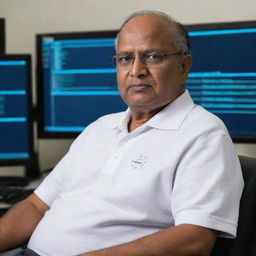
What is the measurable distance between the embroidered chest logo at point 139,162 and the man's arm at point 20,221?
0.42 m

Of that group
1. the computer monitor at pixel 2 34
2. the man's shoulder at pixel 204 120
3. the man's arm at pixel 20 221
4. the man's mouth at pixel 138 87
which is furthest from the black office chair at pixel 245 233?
the computer monitor at pixel 2 34

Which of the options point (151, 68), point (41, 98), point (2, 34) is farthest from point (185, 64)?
point (2, 34)

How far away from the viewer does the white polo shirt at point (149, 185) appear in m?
0.98

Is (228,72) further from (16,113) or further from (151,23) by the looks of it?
(16,113)

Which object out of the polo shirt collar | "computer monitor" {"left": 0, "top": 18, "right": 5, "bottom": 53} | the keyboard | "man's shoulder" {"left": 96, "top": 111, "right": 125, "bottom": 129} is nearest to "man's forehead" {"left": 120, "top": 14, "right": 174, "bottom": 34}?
the polo shirt collar

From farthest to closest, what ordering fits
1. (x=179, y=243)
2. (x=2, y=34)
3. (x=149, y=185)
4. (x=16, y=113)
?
(x=2, y=34), (x=16, y=113), (x=149, y=185), (x=179, y=243)

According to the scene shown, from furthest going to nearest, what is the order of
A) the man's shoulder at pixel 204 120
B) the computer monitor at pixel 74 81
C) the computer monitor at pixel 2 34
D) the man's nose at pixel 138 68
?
1. the computer monitor at pixel 2 34
2. the computer monitor at pixel 74 81
3. the man's nose at pixel 138 68
4. the man's shoulder at pixel 204 120

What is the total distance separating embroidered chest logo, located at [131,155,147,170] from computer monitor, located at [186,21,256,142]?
0.51 metres

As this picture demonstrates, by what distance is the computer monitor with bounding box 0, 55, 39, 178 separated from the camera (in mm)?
1724

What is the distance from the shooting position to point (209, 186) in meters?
0.97

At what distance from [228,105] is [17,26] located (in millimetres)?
1152

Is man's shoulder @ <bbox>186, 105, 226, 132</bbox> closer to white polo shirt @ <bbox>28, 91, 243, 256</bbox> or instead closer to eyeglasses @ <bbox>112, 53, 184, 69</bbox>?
white polo shirt @ <bbox>28, 91, 243, 256</bbox>

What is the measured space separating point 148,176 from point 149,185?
0.08 feet

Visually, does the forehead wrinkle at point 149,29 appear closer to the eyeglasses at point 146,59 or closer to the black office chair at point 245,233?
the eyeglasses at point 146,59
